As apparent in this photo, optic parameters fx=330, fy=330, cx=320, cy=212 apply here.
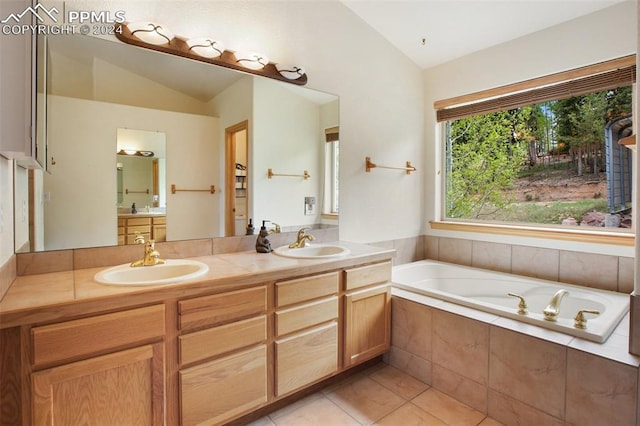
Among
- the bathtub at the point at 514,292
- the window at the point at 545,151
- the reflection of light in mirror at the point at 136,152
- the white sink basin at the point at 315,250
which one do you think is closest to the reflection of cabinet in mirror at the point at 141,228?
the reflection of light in mirror at the point at 136,152

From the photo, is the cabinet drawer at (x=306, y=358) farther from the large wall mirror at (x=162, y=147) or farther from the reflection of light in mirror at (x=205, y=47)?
the reflection of light in mirror at (x=205, y=47)

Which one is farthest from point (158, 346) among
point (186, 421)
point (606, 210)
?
point (606, 210)

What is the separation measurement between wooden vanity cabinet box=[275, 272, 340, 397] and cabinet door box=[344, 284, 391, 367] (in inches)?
4.1

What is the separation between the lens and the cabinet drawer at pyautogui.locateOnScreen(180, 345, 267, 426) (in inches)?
57.9

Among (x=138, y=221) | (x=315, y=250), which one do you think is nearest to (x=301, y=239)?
(x=315, y=250)

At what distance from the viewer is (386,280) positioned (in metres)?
2.31

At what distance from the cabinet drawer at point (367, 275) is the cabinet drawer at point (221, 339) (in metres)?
0.62

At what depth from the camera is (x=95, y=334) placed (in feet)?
4.05

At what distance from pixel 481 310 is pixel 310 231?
4.20 feet

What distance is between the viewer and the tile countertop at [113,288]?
1143mm

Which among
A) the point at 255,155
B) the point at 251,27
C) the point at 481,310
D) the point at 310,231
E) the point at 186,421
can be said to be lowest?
the point at 186,421

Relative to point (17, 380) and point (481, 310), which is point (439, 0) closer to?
point (481, 310)

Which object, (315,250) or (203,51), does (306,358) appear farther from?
(203,51)

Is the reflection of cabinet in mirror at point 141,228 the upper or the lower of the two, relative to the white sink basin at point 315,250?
upper
